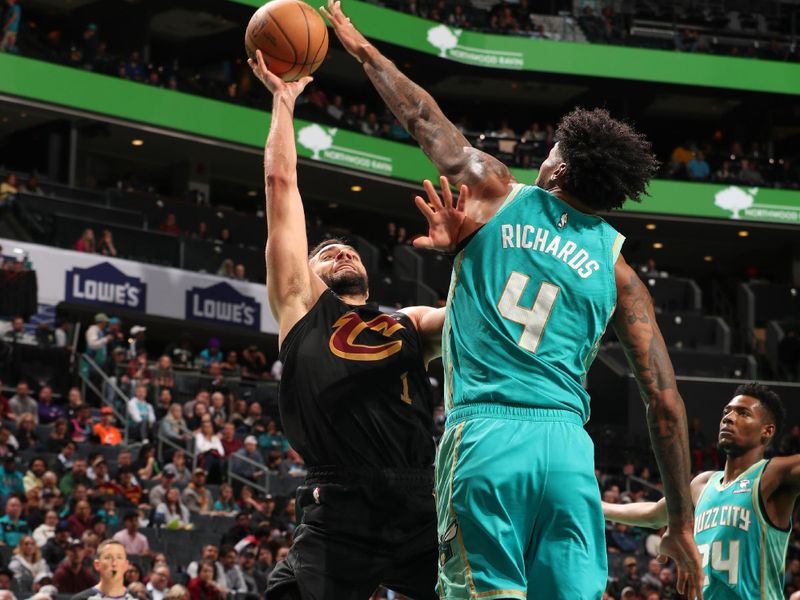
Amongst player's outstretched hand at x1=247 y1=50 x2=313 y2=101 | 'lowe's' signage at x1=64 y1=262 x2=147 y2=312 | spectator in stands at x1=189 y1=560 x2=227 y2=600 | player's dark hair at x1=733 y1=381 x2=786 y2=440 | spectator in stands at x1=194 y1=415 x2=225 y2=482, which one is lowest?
spectator in stands at x1=189 y1=560 x2=227 y2=600

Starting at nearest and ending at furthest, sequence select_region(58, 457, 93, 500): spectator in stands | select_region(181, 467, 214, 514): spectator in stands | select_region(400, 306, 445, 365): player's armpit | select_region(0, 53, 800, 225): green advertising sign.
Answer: select_region(400, 306, 445, 365): player's armpit → select_region(58, 457, 93, 500): spectator in stands → select_region(181, 467, 214, 514): spectator in stands → select_region(0, 53, 800, 225): green advertising sign

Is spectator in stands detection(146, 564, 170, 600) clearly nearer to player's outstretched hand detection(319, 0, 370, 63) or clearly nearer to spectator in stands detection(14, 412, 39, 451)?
spectator in stands detection(14, 412, 39, 451)

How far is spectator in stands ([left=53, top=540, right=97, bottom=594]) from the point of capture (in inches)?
479

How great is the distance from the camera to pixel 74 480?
14656 millimetres

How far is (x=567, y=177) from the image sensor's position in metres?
4.39

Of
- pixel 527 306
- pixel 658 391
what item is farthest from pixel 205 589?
pixel 527 306

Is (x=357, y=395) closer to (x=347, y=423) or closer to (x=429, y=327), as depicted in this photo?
(x=347, y=423)

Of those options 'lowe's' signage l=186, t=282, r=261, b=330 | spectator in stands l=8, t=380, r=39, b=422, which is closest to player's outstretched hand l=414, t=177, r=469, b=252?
spectator in stands l=8, t=380, r=39, b=422

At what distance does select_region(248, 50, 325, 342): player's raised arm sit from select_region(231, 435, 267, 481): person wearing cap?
12270 mm

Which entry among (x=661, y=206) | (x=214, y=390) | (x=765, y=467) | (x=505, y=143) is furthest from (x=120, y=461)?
(x=661, y=206)

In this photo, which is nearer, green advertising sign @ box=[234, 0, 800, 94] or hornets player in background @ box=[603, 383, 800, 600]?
hornets player in background @ box=[603, 383, 800, 600]

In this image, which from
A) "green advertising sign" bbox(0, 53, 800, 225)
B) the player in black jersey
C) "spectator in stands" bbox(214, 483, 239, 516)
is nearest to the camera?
the player in black jersey

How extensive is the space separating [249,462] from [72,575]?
541 cm

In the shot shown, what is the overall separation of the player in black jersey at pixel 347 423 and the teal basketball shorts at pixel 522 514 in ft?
3.08
